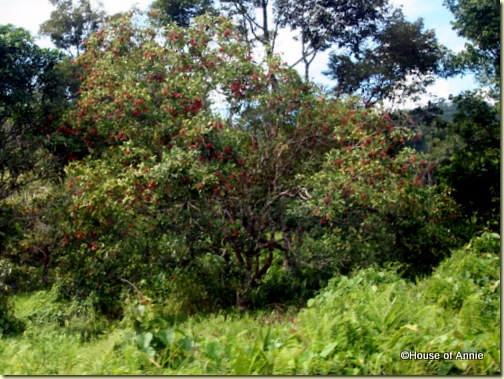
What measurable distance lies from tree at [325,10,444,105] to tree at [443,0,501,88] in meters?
2.67

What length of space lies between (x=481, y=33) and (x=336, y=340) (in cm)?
821

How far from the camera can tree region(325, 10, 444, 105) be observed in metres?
14.5

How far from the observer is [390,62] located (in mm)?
14672

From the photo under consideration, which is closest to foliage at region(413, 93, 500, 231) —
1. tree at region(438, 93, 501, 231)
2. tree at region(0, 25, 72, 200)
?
tree at region(438, 93, 501, 231)

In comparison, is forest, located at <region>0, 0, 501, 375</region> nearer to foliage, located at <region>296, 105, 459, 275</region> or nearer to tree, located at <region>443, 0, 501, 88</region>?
foliage, located at <region>296, 105, 459, 275</region>

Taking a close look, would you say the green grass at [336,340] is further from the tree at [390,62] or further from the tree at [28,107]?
the tree at [390,62]

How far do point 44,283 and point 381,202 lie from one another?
653 cm

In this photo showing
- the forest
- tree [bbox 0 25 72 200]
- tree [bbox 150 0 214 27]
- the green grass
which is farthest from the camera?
tree [bbox 150 0 214 27]

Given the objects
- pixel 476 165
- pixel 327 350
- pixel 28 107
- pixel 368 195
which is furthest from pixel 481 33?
pixel 327 350

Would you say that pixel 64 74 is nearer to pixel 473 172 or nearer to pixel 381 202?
pixel 381 202

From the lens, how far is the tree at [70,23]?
1203 centimetres

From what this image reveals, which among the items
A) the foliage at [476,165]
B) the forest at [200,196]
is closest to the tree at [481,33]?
the foliage at [476,165]

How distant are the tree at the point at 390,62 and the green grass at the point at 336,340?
814cm

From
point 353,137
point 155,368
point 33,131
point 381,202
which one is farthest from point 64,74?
point 155,368
